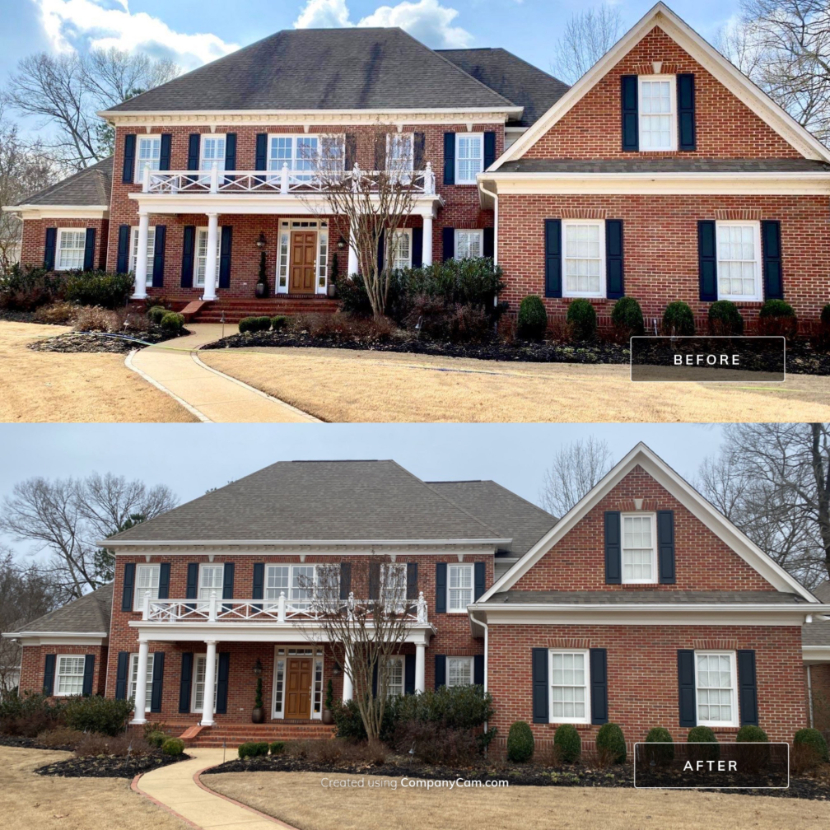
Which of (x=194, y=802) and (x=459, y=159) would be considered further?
(x=459, y=159)

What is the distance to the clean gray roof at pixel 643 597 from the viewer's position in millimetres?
17125

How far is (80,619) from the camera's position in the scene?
26641mm

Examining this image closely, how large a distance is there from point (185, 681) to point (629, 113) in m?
18.2

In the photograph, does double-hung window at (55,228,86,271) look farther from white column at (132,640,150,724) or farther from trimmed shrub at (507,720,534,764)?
trimmed shrub at (507,720,534,764)

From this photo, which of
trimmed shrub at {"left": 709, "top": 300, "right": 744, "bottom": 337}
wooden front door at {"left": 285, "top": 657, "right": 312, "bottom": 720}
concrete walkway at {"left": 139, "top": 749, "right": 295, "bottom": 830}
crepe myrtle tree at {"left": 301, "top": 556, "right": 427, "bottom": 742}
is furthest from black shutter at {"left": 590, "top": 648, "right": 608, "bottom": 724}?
wooden front door at {"left": 285, "top": 657, "right": 312, "bottom": 720}

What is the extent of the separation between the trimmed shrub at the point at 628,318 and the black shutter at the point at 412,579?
26.7 ft

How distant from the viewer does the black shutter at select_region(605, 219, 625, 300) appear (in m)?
21.6

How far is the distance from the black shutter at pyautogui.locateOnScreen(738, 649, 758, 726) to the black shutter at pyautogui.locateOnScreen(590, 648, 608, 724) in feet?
7.82

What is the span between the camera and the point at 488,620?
701 inches

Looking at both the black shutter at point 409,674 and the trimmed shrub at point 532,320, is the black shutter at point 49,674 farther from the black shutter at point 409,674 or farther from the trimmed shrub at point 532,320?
the trimmed shrub at point 532,320

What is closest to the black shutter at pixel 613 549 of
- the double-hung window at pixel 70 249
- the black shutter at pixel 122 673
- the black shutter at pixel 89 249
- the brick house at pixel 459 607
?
the brick house at pixel 459 607

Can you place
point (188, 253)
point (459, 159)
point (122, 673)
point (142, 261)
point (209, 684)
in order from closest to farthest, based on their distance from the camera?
point (209, 684) < point (122, 673) < point (142, 261) < point (459, 159) < point (188, 253)

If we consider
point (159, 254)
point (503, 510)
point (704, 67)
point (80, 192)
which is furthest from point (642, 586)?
point (80, 192)

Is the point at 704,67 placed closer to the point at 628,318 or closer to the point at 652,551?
the point at 628,318
